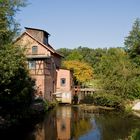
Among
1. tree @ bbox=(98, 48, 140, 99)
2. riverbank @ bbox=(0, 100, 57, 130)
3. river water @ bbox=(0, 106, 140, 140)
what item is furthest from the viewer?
tree @ bbox=(98, 48, 140, 99)

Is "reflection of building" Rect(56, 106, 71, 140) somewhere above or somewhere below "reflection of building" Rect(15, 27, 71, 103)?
below

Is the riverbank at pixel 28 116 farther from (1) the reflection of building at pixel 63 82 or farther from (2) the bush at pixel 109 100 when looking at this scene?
(2) the bush at pixel 109 100

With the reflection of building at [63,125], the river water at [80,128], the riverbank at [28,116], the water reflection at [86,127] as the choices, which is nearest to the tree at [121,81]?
the river water at [80,128]

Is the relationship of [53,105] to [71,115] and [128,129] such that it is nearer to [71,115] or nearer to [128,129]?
[71,115]

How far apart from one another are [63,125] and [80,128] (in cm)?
246

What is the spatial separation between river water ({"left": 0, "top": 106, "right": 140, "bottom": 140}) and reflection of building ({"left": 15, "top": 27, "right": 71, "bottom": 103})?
888cm

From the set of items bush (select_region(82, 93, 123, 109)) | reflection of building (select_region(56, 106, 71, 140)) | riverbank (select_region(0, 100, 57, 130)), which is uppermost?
bush (select_region(82, 93, 123, 109))

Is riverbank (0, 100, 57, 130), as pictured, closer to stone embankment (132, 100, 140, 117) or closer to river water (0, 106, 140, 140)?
river water (0, 106, 140, 140)

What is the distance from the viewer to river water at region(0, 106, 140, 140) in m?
26.3

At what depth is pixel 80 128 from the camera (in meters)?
31.0

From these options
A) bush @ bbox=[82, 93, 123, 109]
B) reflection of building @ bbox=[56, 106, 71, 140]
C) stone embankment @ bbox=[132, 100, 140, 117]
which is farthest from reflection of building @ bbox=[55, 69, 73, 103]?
stone embankment @ bbox=[132, 100, 140, 117]

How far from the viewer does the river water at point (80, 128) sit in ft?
86.4

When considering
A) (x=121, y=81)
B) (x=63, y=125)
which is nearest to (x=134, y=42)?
(x=121, y=81)

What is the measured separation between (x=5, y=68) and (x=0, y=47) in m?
1.73
